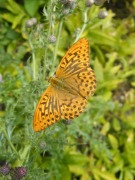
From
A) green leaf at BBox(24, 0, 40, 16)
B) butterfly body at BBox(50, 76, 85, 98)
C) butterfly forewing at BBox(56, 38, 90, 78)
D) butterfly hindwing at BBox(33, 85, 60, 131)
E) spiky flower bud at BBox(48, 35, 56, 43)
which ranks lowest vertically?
butterfly hindwing at BBox(33, 85, 60, 131)

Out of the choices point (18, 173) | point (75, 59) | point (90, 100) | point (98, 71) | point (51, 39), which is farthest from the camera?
point (98, 71)

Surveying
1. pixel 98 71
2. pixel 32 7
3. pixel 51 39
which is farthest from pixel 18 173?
pixel 32 7

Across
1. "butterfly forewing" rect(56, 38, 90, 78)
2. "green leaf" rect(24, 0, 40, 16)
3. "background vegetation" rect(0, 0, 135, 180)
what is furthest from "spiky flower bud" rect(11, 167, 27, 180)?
"green leaf" rect(24, 0, 40, 16)

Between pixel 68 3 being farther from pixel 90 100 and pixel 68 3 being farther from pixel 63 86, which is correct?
pixel 90 100

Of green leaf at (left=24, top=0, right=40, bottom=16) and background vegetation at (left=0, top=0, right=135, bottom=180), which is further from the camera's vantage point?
green leaf at (left=24, top=0, right=40, bottom=16)

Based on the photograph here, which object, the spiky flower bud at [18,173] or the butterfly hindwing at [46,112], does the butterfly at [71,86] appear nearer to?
the butterfly hindwing at [46,112]

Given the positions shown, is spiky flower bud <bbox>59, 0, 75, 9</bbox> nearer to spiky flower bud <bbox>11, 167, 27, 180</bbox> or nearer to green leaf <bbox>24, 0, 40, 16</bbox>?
spiky flower bud <bbox>11, 167, 27, 180</bbox>

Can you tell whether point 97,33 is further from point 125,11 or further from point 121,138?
point 121,138

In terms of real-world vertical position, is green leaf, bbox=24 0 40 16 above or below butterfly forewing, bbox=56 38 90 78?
above
